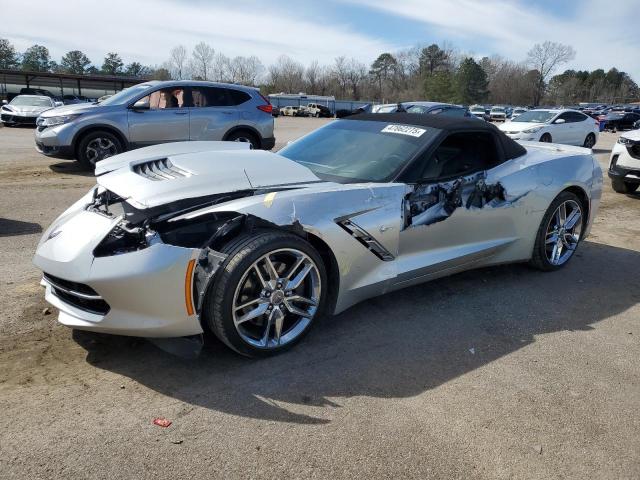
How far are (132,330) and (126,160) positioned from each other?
65.4 inches

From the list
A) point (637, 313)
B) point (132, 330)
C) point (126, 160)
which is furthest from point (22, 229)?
point (637, 313)

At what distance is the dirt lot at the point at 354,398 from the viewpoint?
2281 mm

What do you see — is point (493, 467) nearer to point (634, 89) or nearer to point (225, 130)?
point (225, 130)

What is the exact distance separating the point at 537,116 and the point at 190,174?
16033mm

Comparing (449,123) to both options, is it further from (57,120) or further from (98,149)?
(57,120)

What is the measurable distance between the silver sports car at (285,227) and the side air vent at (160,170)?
2 centimetres

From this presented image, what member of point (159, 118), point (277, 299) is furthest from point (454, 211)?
point (159, 118)

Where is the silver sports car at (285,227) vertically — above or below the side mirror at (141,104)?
below

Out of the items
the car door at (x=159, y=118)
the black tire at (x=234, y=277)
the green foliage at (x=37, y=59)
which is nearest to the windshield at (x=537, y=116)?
the car door at (x=159, y=118)

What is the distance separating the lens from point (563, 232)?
498cm

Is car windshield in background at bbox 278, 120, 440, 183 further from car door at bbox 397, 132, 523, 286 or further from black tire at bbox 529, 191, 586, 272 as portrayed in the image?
black tire at bbox 529, 191, 586, 272

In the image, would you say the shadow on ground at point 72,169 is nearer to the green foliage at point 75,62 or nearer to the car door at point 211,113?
the car door at point 211,113

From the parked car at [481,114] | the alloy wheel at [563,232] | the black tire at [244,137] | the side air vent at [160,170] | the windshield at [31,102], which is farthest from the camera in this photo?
the parked car at [481,114]

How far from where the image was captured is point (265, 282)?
3.03 meters
